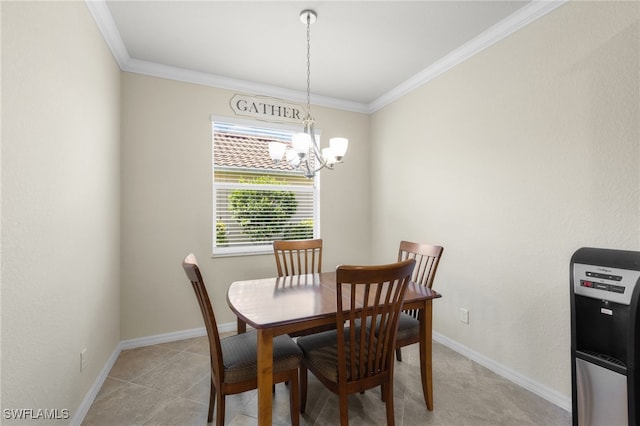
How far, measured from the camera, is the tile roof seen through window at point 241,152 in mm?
3260

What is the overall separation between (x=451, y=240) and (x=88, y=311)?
299 centimetres

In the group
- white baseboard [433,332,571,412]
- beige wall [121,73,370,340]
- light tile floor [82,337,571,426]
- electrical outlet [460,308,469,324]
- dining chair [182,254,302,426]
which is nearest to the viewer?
dining chair [182,254,302,426]

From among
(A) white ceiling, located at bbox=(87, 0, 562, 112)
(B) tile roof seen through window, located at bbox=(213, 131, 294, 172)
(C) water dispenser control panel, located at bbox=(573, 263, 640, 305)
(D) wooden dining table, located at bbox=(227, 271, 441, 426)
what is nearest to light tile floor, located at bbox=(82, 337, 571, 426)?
(D) wooden dining table, located at bbox=(227, 271, 441, 426)

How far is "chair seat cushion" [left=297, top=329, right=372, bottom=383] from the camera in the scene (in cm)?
157

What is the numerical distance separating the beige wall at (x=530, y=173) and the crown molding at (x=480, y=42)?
59 millimetres

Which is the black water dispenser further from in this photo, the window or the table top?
the window

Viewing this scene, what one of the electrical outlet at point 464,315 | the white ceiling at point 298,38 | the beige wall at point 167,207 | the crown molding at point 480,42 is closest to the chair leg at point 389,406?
the electrical outlet at point 464,315

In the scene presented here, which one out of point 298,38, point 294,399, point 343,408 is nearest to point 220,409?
point 294,399

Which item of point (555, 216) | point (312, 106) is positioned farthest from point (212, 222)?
point (555, 216)

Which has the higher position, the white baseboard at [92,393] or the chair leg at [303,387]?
the chair leg at [303,387]

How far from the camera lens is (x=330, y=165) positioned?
7.43ft

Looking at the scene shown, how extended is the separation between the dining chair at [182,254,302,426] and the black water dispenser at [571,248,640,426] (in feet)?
5.05

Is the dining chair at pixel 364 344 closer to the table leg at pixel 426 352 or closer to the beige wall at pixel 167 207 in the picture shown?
the table leg at pixel 426 352

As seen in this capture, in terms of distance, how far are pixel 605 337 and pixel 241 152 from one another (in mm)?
3302
